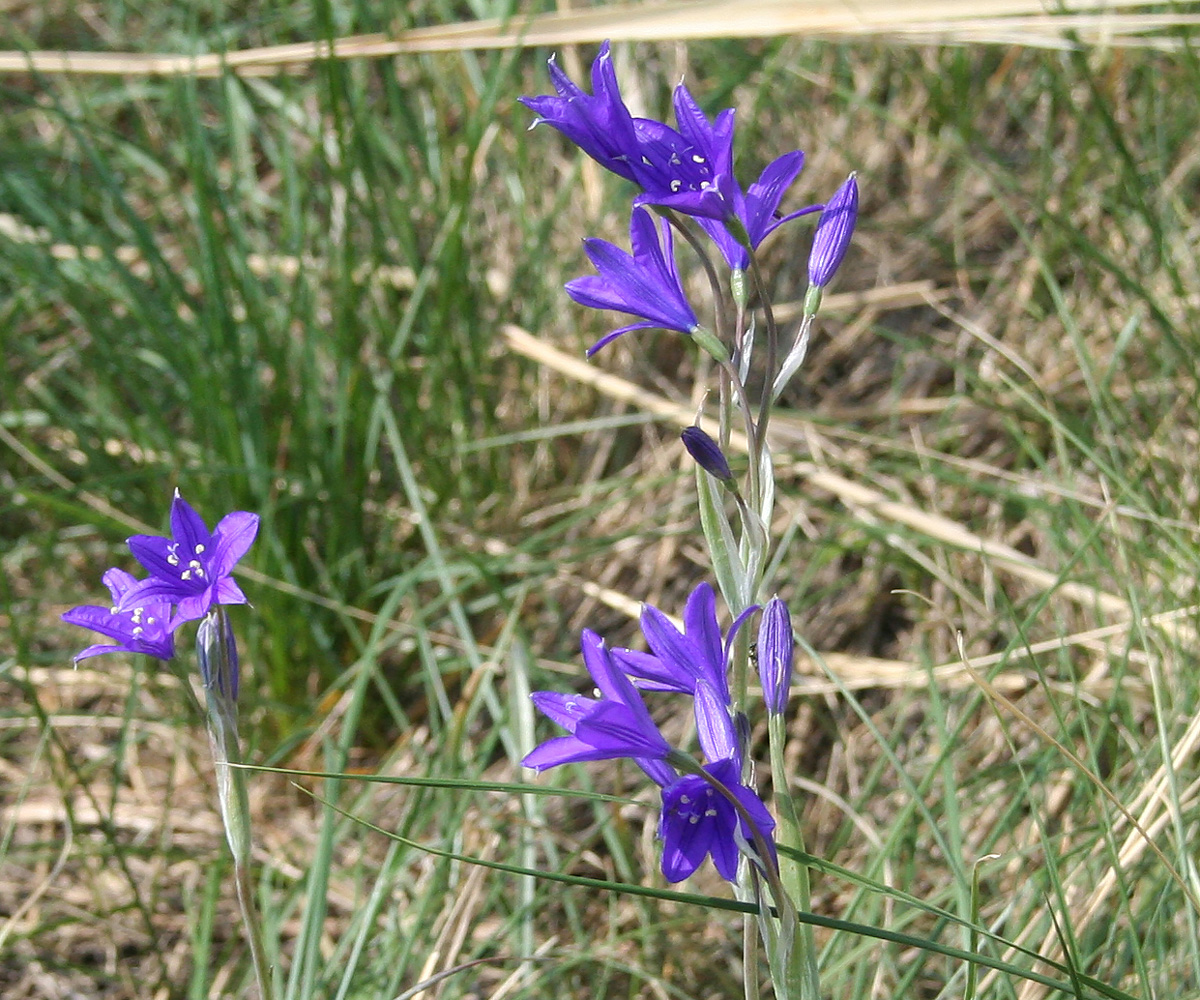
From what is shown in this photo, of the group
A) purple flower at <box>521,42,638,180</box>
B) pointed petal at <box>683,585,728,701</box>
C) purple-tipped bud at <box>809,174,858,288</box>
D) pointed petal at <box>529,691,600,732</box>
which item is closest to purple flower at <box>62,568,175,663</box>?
pointed petal at <box>529,691,600,732</box>

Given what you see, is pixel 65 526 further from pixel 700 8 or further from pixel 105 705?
pixel 700 8

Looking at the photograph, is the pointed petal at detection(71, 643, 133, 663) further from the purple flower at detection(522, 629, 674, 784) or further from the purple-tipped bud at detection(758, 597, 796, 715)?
the purple-tipped bud at detection(758, 597, 796, 715)

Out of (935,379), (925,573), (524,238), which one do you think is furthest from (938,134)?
(925,573)

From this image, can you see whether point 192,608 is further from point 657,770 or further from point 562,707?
point 657,770

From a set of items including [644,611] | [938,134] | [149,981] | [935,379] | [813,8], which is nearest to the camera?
[644,611]

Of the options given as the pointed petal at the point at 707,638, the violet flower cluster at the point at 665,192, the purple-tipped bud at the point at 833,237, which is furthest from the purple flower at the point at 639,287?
the pointed petal at the point at 707,638

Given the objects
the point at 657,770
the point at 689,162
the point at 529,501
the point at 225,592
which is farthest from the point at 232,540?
the point at 529,501
